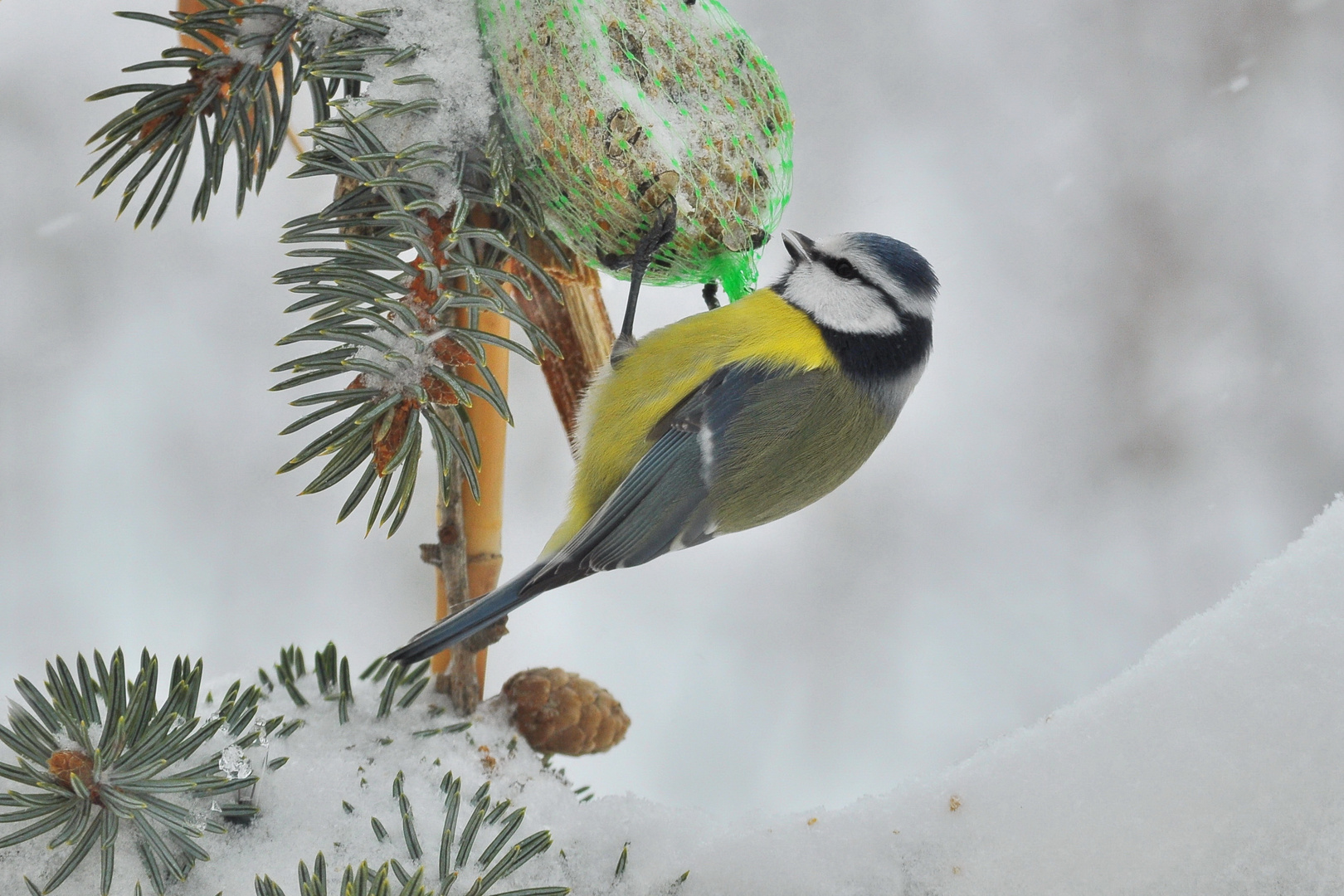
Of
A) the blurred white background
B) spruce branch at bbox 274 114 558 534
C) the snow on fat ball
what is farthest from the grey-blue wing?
the blurred white background

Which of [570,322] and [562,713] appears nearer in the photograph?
[562,713]

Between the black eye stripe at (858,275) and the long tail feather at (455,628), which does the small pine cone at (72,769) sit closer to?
the long tail feather at (455,628)

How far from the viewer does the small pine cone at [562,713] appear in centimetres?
88

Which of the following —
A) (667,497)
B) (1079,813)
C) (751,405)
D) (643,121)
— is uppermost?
(643,121)

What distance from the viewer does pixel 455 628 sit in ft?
2.69

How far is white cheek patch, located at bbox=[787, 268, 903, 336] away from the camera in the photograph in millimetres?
1198

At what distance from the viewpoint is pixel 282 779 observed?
666 mm

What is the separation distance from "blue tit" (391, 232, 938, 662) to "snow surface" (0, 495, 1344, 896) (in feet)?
1.20

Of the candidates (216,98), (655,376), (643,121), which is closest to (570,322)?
(655,376)

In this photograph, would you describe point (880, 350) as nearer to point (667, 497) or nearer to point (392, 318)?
point (667, 497)

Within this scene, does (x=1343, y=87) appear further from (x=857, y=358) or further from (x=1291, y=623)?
(x=1291, y=623)

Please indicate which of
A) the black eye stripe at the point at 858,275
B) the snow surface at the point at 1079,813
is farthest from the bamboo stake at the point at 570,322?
the snow surface at the point at 1079,813

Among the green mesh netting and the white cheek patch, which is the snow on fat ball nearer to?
the green mesh netting

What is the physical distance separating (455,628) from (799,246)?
0.63m
